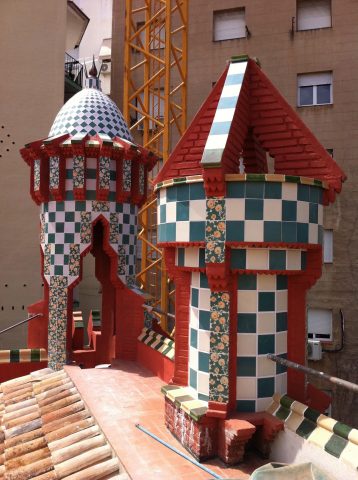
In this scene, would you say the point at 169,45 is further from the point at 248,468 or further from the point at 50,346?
the point at 248,468

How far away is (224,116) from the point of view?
5805 millimetres

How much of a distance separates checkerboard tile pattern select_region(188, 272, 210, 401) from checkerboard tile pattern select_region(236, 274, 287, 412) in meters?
0.42

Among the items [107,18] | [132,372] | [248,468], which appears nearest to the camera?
[248,468]

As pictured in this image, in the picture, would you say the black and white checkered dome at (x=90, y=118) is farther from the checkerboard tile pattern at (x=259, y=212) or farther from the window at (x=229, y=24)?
the window at (x=229, y=24)

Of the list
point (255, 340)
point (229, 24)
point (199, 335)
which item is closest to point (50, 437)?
point (199, 335)

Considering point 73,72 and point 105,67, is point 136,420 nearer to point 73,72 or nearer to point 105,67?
point 73,72

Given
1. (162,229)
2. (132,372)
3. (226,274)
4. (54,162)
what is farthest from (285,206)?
(54,162)

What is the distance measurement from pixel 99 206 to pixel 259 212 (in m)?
5.60

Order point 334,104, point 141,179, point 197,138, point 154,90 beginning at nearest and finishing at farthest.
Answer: point 197,138, point 141,179, point 334,104, point 154,90

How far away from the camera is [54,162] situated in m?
10.1

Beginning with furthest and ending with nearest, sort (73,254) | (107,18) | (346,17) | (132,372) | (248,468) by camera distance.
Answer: (107,18)
(346,17)
(73,254)
(132,372)
(248,468)

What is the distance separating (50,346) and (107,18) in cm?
2512

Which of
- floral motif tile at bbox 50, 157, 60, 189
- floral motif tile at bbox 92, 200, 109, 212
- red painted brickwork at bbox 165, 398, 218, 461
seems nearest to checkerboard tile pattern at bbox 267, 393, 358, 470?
red painted brickwork at bbox 165, 398, 218, 461

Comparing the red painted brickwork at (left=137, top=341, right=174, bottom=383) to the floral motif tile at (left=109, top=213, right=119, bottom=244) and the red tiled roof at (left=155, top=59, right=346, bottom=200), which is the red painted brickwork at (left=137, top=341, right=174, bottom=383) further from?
the red tiled roof at (left=155, top=59, right=346, bottom=200)
